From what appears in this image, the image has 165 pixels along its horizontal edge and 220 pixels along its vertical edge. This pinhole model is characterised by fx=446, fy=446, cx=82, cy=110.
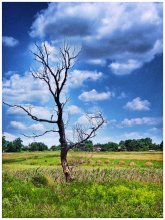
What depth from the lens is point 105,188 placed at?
962cm

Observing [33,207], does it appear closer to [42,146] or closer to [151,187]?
[151,187]

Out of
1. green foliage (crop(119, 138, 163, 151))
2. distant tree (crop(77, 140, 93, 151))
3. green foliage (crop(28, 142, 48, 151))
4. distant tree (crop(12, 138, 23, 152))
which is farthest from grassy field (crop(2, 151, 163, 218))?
green foliage (crop(119, 138, 163, 151))

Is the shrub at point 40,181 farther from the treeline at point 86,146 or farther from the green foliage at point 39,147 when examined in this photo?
the green foliage at point 39,147

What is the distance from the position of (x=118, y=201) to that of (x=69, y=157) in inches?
142

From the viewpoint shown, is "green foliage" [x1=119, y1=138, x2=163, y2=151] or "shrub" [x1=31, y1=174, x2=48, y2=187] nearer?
"shrub" [x1=31, y1=174, x2=48, y2=187]

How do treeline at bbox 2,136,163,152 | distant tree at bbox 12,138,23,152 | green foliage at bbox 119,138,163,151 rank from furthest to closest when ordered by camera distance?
green foliage at bbox 119,138,163,151 < distant tree at bbox 12,138,23,152 < treeline at bbox 2,136,163,152

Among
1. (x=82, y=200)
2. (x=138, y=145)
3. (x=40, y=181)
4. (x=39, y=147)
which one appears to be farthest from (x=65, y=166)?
(x=138, y=145)

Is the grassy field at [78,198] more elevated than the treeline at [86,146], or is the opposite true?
the treeline at [86,146]

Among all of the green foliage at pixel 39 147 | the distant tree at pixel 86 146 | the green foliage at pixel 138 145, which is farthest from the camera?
the green foliage at pixel 138 145

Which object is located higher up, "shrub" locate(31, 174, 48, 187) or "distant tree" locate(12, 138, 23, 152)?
"distant tree" locate(12, 138, 23, 152)

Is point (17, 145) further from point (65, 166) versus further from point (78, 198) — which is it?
point (78, 198)

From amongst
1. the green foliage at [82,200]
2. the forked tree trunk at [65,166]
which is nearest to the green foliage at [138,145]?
the forked tree trunk at [65,166]

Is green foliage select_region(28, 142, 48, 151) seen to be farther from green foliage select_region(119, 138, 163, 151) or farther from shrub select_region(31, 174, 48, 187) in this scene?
green foliage select_region(119, 138, 163, 151)

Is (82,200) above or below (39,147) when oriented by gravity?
below
